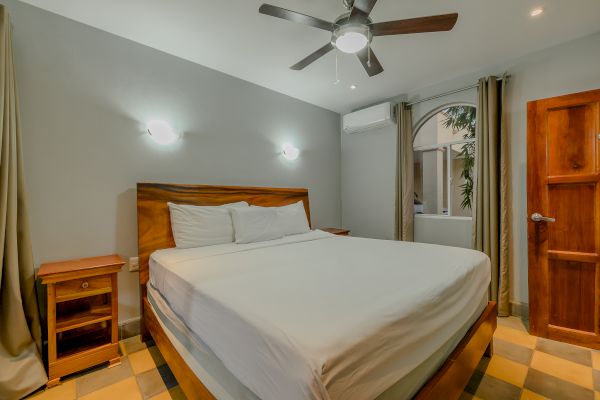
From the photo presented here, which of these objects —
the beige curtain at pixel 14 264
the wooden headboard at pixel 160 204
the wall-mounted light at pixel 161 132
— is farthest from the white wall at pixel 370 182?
the beige curtain at pixel 14 264

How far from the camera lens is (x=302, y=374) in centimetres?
71

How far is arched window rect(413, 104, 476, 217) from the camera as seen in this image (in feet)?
10.4

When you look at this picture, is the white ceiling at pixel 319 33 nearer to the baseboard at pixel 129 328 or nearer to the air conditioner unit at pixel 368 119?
the air conditioner unit at pixel 368 119

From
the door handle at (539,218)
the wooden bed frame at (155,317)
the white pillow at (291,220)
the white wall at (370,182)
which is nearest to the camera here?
the wooden bed frame at (155,317)

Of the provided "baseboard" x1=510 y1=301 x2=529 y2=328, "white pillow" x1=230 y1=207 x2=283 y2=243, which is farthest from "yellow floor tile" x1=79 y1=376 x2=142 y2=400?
"baseboard" x1=510 y1=301 x2=529 y2=328

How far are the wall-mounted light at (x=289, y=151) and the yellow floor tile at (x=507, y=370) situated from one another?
275 centimetres

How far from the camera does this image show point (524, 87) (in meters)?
2.53

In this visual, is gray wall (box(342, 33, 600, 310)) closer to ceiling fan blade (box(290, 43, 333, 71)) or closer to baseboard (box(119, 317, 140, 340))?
ceiling fan blade (box(290, 43, 333, 71))

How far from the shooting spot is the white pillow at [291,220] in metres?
2.71

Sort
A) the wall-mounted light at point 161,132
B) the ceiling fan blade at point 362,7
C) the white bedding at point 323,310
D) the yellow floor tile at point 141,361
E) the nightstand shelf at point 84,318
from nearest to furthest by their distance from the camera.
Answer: the white bedding at point 323,310 < the ceiling fan blade at point 362,7 < the nightstand shelf at point 84,318 < the yellow floor tile at point 141,361 < the wall-mounted light at point 161,132

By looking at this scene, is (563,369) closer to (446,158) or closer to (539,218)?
(539,218)

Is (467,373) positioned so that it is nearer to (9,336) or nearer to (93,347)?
(93,347)

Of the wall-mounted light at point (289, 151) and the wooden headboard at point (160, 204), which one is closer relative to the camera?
the wooden headboard at point (160, 204)

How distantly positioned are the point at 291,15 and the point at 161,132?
1.54 metres
